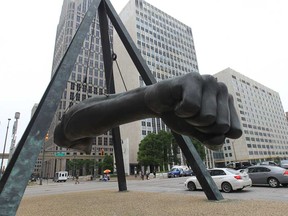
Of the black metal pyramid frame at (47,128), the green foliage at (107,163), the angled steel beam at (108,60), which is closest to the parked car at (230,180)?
the black metal pyramid frame at (47,128)

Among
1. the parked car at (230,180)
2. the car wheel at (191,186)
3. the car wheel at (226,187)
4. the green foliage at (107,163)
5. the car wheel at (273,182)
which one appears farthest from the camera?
the green foliage at (107,163)

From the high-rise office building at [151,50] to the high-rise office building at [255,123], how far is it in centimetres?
2068

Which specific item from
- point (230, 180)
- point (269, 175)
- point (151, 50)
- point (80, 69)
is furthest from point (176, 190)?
point (80, 69)

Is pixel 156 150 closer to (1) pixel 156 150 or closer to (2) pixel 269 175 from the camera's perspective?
(1) pixel 156 150

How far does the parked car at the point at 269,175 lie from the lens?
12375mm

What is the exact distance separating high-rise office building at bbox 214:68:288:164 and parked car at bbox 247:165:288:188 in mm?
68367

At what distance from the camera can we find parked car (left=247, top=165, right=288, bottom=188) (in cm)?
1238

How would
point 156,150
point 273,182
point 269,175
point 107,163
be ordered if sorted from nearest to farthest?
point 273,182, point 269,175, point 156,150, point 107,163

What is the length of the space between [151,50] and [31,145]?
74803 millimetres

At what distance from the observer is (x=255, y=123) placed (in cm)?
9256

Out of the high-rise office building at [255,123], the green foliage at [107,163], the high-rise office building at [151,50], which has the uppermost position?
the high-rise office building at [151,50]

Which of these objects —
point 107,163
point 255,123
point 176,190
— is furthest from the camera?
point 255,123

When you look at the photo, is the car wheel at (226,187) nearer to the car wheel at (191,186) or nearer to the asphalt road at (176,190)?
the asphalt road at (176,190)

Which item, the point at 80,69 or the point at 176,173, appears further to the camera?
the point at 80,69
